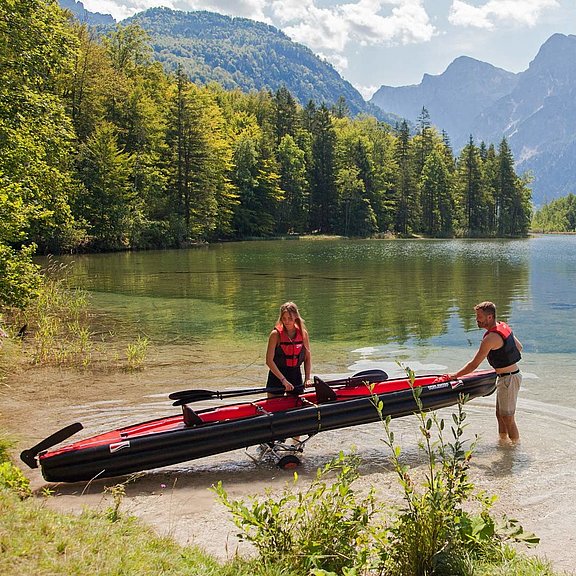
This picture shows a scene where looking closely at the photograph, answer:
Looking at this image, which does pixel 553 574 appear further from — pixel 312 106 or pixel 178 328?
pixel 312 106

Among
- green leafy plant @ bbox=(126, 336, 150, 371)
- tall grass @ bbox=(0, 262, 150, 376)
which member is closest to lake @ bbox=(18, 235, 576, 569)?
green leafy plant @ bbox=(126, 336, 150, 371)

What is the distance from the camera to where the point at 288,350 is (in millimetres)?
7816

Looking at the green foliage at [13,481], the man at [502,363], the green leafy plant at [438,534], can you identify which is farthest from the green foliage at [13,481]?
the man at [502,363]

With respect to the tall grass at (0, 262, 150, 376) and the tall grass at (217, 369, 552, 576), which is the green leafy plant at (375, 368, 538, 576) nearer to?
the tall grass at (217, 369, 552, 576)

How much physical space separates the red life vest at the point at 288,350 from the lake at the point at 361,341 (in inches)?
41.9

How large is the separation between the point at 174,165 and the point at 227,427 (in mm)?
57015

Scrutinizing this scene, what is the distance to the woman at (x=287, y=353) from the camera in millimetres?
7719

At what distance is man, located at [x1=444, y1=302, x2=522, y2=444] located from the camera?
307 inches

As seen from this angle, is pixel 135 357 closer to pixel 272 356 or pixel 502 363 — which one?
pixel 272 356

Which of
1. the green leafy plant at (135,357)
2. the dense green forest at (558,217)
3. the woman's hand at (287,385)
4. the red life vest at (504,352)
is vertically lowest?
the green leafy plant at (135,357)

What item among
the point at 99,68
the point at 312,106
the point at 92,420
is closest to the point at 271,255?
the point at 99,68

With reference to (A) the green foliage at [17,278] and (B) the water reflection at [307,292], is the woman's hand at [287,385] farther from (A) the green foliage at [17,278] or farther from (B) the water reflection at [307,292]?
(B) the water reflection at [307,292]

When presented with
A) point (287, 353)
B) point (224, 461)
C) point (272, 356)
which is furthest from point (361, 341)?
point (224, 461)

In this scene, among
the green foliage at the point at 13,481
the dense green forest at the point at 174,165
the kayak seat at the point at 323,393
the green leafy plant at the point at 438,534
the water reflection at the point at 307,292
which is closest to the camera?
the green leafy plant at the point at 438,534
